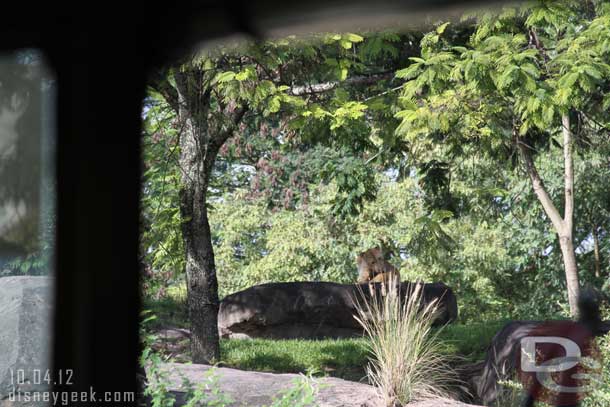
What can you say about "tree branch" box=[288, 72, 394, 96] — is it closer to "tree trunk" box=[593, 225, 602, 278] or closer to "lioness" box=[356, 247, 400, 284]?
"lioness" box=[356, 247, 400, 284]

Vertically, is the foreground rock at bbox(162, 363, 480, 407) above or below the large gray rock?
below

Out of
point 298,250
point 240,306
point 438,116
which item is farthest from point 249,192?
point 438,116

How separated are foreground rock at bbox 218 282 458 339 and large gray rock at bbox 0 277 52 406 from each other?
6.24 meters

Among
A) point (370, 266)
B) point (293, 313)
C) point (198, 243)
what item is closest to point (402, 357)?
point (198, 243)

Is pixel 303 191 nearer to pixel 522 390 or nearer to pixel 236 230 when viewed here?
pixel 236 230

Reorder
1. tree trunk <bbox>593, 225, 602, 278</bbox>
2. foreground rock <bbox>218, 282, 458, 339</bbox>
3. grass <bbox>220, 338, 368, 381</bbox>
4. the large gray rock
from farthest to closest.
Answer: tree trunk <bbox>593, 225, 602, 278</bbox>, foreground rock <bbox>218, 282, 458, 339</bbox>, grass <bbox>220, 338, 368, 381</bbox>, the large gray rock

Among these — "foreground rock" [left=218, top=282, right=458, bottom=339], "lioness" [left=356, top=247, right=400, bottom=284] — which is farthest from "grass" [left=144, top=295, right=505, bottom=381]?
"lioness" [left=356, top=247, right=400, bottom=284]

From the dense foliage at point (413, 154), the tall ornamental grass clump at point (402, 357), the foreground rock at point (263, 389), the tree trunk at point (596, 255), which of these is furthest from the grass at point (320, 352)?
the tree trunk at point (596, 255)

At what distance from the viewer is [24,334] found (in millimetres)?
4434

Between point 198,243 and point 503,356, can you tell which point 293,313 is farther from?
point 503,356

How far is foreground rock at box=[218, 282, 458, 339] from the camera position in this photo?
10.9m

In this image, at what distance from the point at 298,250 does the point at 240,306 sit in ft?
18.4

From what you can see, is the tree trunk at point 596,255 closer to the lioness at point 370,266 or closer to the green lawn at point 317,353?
the lioness at point 370,266

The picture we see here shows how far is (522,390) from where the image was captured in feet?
22.0
